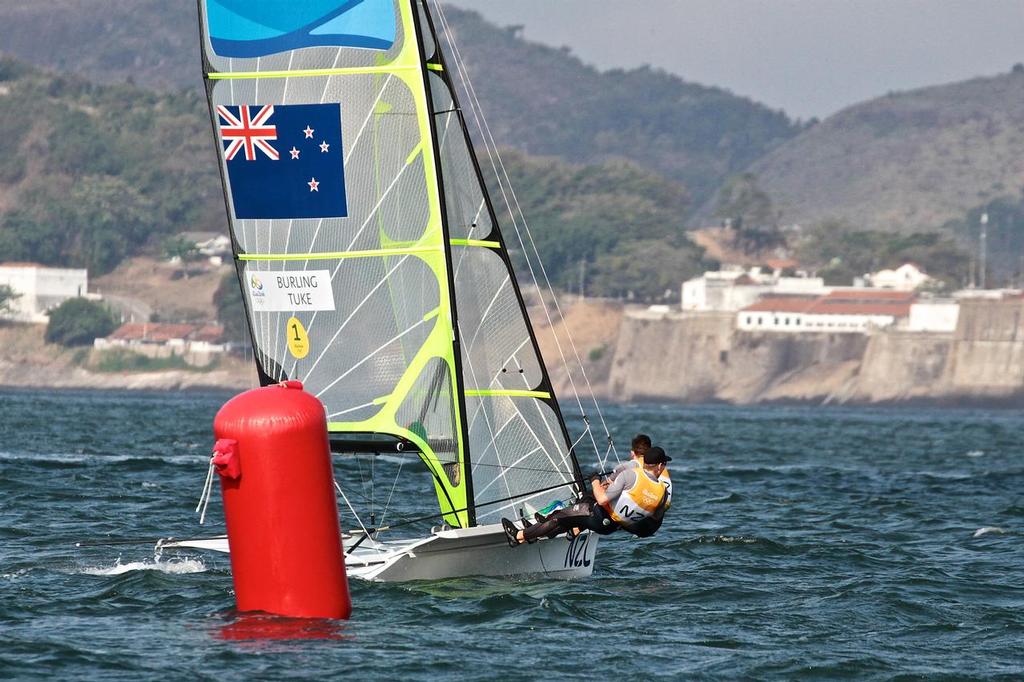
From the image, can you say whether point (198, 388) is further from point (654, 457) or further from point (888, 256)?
point (654, 457)

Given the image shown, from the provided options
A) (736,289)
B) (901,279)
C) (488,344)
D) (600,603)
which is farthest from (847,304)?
(600,603)

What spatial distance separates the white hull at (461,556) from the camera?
50.7 ft

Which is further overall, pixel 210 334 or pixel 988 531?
pixel 210 334

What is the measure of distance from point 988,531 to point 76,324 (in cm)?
14072

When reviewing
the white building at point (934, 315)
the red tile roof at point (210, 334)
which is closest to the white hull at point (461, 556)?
the white building at point (934, 315)

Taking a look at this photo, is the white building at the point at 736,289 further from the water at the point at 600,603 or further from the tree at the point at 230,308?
the water at the point at 600,603

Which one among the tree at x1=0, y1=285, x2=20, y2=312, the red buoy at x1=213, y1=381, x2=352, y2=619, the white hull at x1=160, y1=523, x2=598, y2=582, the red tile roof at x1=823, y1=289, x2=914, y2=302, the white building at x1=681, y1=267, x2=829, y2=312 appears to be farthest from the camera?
the tree at x1=0, y1=285, x2=20, y2=312

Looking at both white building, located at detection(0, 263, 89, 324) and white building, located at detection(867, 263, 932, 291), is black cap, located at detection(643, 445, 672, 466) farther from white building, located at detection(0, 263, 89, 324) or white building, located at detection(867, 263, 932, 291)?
white building, located at detection(867, 263, 932, 291)

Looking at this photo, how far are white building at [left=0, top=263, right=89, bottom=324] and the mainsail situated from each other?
487ft

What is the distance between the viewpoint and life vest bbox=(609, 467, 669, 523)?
622 inches

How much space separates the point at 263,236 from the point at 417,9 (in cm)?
252

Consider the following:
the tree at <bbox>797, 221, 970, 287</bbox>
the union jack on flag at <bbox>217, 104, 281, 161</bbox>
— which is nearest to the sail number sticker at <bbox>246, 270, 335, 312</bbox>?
the union jack on flag at <bbox>217, 104, 281, 161</bbox>

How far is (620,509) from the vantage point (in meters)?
15.8

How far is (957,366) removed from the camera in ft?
426
